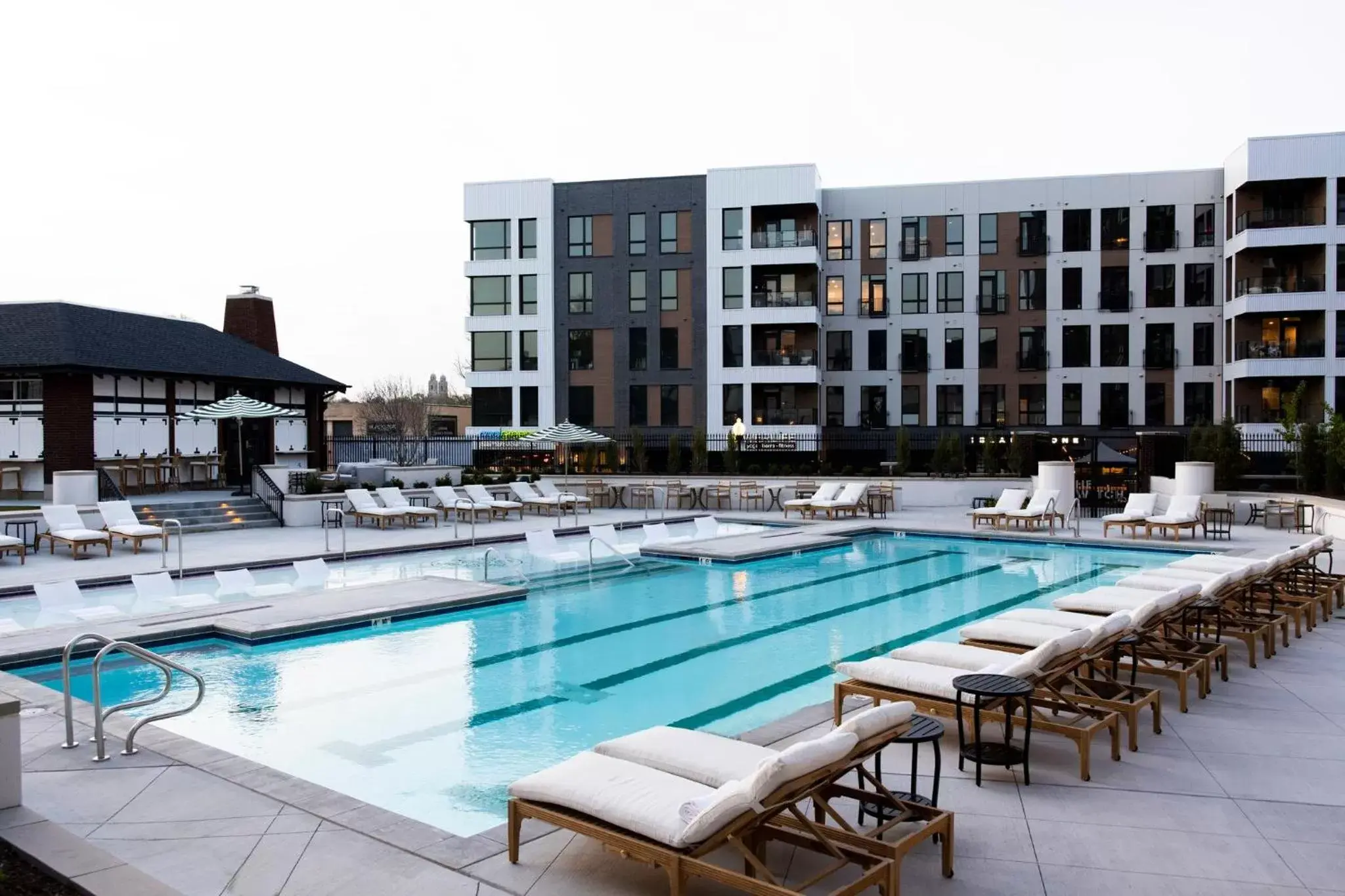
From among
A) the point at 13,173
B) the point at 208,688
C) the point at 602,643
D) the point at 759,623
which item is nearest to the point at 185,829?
the point at 208,688

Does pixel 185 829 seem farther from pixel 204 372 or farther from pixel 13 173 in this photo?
pixel 13 173

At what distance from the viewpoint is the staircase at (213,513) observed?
21969mm

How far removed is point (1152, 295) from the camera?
40125 millimetres

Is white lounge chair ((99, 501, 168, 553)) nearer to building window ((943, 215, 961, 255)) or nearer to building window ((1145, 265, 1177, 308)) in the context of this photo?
building window ((943, 215, 961, 255))

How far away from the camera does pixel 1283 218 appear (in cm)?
3709

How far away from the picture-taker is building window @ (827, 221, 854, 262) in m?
Result: 42.0

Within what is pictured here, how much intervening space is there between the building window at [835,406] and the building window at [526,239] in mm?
13822

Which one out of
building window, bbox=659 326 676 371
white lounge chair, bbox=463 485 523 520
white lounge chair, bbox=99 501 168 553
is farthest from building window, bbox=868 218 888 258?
white lounge chair, bbox=99 501 168 553

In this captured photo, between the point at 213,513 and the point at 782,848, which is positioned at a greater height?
the point at 213,513

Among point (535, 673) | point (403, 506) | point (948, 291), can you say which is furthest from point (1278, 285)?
point (535, 673)

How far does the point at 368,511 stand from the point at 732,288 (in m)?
21.3

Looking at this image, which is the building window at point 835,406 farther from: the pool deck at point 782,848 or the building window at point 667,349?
the pool deck at point 782,848

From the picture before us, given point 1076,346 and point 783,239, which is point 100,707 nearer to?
point 783,239

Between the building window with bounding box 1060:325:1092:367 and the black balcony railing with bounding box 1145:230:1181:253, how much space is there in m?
3.85
